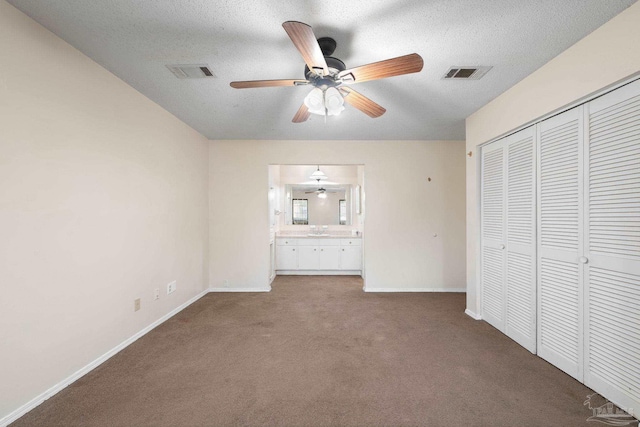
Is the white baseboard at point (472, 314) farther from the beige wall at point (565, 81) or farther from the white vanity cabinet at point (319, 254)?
the white vanity cabinet at point (319, 254)

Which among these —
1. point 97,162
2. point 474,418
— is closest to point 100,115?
point 97,162

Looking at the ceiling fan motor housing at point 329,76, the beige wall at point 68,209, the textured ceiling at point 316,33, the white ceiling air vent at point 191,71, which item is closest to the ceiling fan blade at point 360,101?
the ceiling fan motor housing at point 329,76

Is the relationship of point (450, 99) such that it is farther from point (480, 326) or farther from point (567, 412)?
point (567, 412)

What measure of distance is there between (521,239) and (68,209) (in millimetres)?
3879

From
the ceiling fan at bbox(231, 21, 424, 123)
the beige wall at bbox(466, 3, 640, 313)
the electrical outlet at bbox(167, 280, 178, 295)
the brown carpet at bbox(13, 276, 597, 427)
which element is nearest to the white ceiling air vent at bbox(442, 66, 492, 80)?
the beige wall at bbox(466, 3, 640, 313)

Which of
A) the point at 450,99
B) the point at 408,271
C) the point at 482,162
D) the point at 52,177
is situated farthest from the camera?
the point at 408,271

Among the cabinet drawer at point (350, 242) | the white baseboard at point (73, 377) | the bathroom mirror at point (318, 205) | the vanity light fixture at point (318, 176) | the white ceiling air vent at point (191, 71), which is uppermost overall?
the white ceiling air vent at point (191, 71)

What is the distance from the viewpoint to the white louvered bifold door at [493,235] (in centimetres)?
286

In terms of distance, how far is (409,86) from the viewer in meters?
2.58

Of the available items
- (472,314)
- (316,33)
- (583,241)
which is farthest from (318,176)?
(583,241)

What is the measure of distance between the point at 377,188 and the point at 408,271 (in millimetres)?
1485

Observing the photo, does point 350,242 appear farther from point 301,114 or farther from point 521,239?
point 301,114

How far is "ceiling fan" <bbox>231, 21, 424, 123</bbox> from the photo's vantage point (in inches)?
60.9

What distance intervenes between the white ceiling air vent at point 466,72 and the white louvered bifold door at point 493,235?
0.88m
